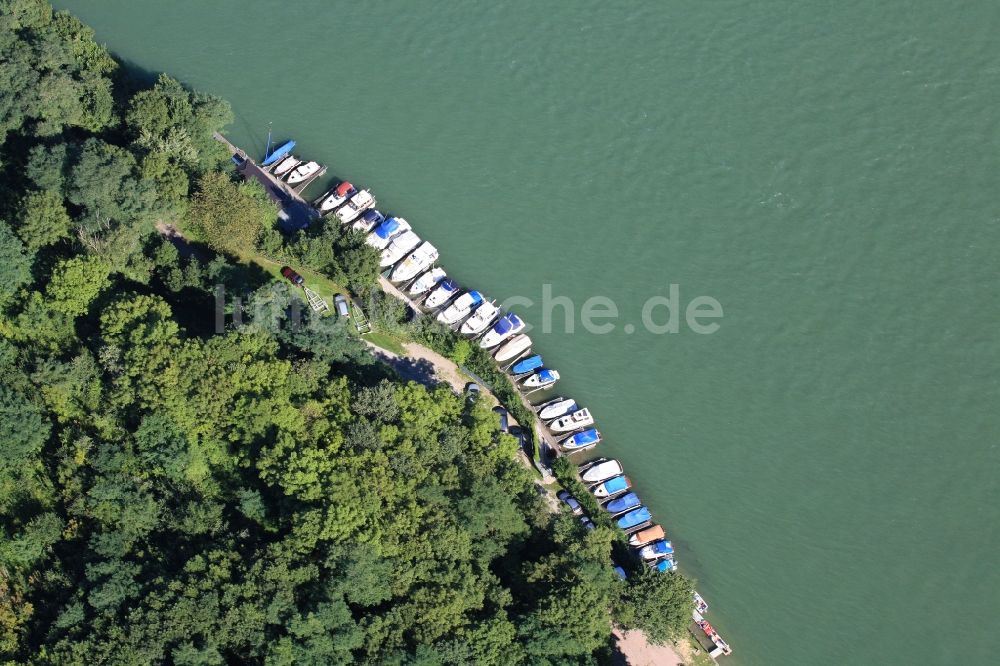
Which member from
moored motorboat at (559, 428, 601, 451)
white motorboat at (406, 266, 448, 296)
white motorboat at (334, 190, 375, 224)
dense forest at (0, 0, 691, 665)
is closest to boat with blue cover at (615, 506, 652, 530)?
dense forest at (0, 0, 691, 665)

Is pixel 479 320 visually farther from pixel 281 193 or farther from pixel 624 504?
pixel 281 193

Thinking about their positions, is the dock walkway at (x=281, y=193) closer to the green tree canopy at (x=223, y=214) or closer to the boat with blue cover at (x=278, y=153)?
the boat with blue cover at (x=278, y=153)

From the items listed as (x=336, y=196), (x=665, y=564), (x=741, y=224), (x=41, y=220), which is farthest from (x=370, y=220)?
(x=665, y=564)

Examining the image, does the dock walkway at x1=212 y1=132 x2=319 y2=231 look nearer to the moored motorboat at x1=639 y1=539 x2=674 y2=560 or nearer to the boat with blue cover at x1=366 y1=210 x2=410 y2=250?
the boat with blue cover at x1=366 y1=210 x2=410 y2=250

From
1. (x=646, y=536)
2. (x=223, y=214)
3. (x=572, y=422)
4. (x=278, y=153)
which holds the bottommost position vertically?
(x=646, y=536)

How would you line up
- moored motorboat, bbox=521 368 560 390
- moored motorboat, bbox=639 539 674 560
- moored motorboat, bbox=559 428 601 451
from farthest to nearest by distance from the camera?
moored motorboat, bbox=521 368 560 390 < moored motorboat, bbox=559 428 601 451 < moored motorboat, bbox=639 539 674 560

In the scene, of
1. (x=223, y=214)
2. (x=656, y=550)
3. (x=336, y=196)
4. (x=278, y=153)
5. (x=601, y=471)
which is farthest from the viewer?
(x=278, y=153)

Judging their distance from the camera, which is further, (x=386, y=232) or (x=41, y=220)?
(x=386, y=232)

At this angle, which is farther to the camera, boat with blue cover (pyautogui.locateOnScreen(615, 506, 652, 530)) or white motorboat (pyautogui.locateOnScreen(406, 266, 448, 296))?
white motorboat (pyautogui.locateOnScreen(406, 266, 448, 296))
